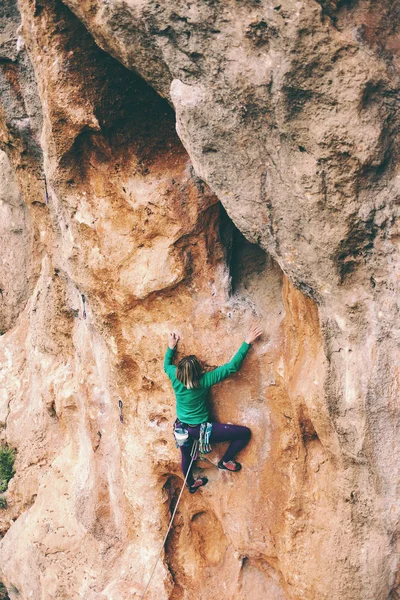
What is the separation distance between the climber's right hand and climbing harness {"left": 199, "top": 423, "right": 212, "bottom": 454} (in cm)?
75

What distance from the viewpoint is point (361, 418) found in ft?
13.3

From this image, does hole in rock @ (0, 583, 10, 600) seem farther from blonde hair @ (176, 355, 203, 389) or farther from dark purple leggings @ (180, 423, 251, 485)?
blonde hair @ (176, 355, 203, 389)

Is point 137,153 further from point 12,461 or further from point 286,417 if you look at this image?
point 12,461

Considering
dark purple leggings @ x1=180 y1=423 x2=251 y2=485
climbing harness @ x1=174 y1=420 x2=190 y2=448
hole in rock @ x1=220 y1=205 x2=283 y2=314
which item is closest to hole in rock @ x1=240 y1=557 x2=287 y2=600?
dark purple leggings @ x1=180 y1=423 x2=251 y2=485

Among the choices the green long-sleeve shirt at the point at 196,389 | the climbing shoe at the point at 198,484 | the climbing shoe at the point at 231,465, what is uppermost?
the green long-sleeve shirt at the point at 196,389

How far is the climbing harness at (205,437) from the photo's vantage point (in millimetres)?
5148

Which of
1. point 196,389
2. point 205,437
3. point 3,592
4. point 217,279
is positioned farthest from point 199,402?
point 3,592

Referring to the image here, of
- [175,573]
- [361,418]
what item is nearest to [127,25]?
[361,418]

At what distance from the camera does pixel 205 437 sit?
516 centimetres

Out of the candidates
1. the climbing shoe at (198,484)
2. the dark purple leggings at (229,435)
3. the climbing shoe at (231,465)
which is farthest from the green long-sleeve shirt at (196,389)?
the climbing shoe at (198,484)

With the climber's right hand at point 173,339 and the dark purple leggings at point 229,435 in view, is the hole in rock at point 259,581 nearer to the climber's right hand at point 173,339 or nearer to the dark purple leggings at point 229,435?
the dark purple leggings at point 229,435

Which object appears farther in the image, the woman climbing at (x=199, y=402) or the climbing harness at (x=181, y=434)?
the climbing harness at (x=181, y=434)

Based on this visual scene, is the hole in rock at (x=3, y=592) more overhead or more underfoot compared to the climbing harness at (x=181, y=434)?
more underfoot

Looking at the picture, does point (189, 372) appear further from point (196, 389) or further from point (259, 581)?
point (259, 581)
